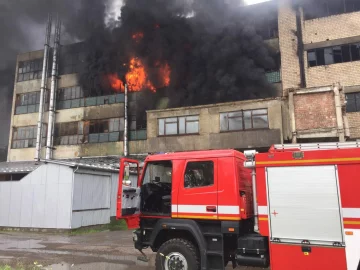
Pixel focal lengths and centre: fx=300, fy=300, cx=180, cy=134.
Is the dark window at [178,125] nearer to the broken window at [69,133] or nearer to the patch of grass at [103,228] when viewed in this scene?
the patch of grass at [103,228]

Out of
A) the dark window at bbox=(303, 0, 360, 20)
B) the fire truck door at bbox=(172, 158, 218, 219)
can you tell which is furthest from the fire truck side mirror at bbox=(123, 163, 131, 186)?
the dark window at bbox=(303, 0, 360, 20)

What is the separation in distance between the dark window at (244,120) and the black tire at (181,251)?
16.0 meters

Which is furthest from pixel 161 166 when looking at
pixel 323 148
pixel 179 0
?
pixel 179 0

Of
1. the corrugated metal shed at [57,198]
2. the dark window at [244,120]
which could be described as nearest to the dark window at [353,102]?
the dark window at [244,120]

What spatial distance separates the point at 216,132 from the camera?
2189cm

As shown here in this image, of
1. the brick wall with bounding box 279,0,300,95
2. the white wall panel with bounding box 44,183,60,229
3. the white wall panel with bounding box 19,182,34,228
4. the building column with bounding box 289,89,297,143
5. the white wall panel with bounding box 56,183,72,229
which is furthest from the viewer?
the brick wall with bounding box 279,0,300,95

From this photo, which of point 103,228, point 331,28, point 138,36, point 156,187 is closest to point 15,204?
point 103,228

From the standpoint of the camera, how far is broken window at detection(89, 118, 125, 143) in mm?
29984

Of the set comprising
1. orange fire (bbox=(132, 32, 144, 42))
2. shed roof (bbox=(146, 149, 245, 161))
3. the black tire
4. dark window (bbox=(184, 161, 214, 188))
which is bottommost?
the black tire

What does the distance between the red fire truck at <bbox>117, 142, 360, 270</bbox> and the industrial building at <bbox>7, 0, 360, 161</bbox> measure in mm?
14605

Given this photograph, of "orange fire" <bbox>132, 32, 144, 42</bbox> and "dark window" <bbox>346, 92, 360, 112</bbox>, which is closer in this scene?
"dark window" <bbox>346, 92, 360, 112</bbox>

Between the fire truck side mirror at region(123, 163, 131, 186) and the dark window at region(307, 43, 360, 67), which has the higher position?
the dark window at region(307, 43, 360, 67)

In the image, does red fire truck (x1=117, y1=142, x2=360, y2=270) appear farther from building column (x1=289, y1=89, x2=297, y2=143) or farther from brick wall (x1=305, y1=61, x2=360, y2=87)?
brick wall (x1=305, y1=61, x2=360, y2=87)

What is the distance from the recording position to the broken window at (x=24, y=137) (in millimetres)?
34125
